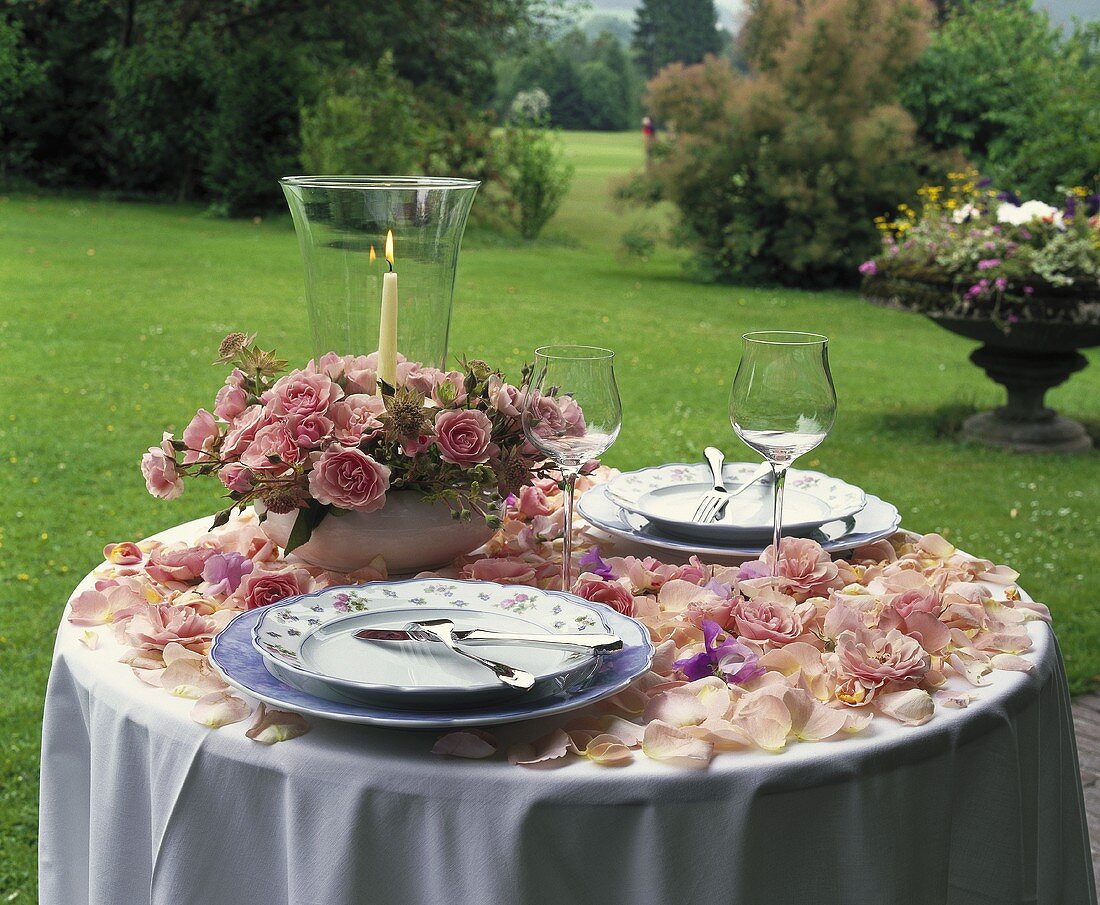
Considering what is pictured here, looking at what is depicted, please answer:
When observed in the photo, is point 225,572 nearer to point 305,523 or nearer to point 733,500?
point 305,523

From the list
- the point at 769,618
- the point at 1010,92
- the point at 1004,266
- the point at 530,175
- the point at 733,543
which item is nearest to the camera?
the point at 769,618

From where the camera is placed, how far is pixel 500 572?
1.71m

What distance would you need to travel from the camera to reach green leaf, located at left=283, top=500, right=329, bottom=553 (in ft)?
5.26

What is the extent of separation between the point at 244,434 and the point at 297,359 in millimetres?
6816

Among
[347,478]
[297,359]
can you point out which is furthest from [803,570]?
[297,359]

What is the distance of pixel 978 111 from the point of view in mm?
13094

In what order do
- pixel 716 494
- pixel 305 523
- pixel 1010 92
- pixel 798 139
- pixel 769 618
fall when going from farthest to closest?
1. pixel 1010 92
2. pixel 798 139
3. pixel 716 494
4. pixel 305 523
5. pixel 769 618

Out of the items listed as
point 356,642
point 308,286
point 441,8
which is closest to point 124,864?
point 356,642

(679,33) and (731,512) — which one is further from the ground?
(679,33)

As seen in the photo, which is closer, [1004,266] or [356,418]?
[356,418]

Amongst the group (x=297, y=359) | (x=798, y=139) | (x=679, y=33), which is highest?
(x=679, y=33)

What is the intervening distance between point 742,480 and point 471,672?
879mm

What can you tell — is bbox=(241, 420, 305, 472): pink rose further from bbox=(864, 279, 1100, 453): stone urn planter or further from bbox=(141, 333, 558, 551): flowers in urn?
bbox=(864, 279, 1100, 453): stone urn planter

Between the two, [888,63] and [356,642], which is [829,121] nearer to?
[888,63]
